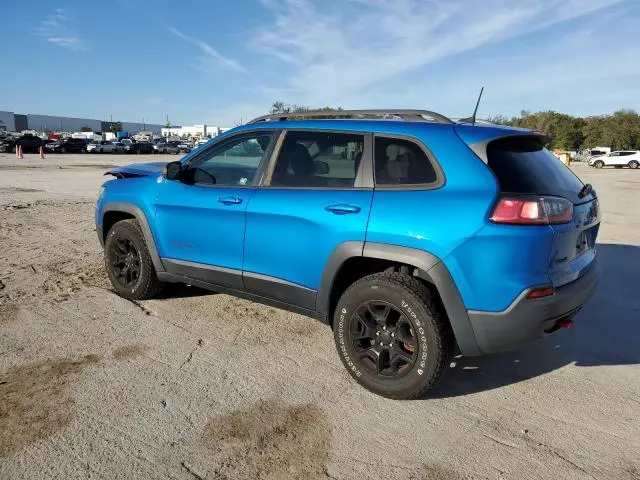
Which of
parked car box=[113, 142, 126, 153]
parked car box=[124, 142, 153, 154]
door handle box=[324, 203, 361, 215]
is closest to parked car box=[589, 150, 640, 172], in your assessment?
parked car box=[124, 142, 153, 154]

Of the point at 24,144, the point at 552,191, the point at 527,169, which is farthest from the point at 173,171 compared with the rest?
the point at 24,144

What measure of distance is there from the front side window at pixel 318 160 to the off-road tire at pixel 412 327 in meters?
0.71

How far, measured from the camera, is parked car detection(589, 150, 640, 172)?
134 ft

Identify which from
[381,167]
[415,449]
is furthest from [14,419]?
[381,167]

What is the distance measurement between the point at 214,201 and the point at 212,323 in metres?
1.10

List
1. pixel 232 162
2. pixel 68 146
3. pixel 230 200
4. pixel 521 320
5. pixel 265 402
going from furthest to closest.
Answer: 1. pixel 68 146
2. pixel 232 162
3. pixel 230 200
4. pixel 265 402
5. pixel 521 320

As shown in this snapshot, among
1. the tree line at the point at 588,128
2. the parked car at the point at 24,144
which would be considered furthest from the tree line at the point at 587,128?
the parked car at the point at 24,144

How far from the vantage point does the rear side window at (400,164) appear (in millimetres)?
3107

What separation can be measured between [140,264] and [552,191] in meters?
3.57

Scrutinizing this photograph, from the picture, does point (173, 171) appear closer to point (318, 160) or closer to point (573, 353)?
point (318, 160)

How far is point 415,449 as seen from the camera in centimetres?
271

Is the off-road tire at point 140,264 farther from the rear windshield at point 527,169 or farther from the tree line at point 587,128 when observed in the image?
the tree line at point 587,128

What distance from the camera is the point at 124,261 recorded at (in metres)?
4.89

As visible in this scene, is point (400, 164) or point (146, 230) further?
point (146, 230)
